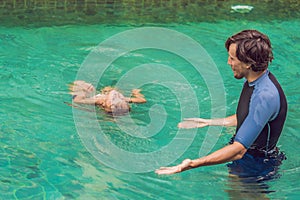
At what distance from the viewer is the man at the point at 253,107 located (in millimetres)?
3828

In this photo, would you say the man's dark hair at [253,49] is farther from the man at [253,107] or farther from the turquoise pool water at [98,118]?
the turquoise pool water at [98,118]

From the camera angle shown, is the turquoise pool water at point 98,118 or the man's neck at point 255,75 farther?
the turquoise pool water at point 98,118

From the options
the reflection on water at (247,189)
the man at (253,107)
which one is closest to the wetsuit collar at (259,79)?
the man at (253,107)

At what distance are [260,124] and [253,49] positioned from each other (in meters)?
0.53

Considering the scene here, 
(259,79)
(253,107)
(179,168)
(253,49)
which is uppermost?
(253,49)

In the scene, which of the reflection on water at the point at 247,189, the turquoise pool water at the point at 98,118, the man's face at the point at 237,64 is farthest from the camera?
the turquoise pool water at the point at 98,118

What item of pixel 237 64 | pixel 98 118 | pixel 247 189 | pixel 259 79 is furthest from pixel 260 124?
pixel 98 118

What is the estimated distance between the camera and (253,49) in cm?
390

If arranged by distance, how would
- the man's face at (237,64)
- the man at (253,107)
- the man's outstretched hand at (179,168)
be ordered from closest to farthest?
the man's outstretched hand at (179,168) → the man at (253,107) → the man's face at (237,64)

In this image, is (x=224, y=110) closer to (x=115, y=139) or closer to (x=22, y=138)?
(x=115, y=139)

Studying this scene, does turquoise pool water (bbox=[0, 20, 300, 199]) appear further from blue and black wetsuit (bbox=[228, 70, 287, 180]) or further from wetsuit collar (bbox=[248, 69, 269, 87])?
wetsuit collar (bbox=[248, 69, 269, 87])

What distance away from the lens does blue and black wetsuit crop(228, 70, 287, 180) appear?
3895 mm

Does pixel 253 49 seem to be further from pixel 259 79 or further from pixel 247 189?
pixel 247 189

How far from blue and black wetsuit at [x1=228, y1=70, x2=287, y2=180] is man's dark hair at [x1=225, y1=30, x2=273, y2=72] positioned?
0.15 m
